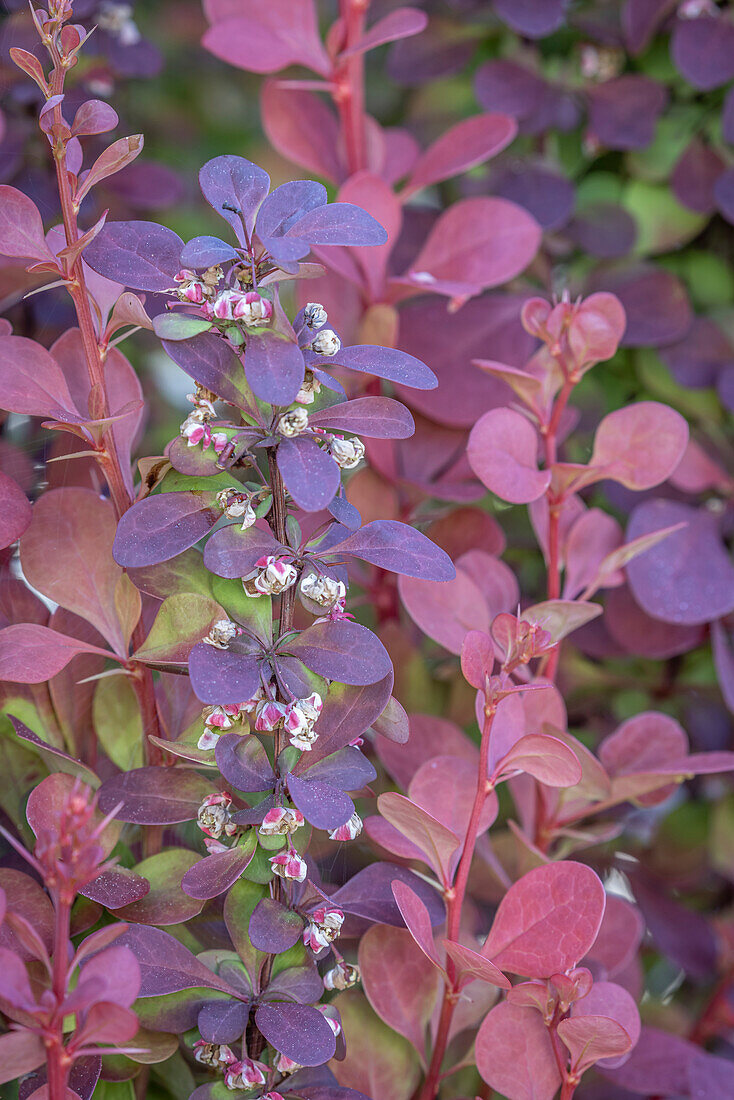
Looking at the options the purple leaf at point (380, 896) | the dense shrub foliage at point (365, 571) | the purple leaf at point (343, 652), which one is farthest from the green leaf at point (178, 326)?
the purple leaf at point (380, 896)

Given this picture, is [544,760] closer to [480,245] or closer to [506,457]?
[506,457]

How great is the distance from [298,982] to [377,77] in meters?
0.66

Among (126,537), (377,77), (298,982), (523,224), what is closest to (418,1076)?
(298,982)

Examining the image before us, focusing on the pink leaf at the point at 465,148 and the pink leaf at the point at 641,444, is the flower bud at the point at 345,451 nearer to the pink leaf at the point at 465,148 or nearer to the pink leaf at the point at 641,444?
the pink leaf at the point at 641,444

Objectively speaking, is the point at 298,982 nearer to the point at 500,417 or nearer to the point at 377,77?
the point at 500,417

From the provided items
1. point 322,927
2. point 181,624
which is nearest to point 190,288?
point 181,624

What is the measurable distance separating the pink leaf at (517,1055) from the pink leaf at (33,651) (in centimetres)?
21

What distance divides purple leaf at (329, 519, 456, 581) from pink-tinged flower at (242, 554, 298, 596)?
0.02m

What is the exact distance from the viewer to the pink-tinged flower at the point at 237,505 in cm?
31

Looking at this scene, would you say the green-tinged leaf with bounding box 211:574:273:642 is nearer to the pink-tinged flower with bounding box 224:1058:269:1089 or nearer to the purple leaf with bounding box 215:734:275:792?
the purple leaf with bounding box 215:734:275:792

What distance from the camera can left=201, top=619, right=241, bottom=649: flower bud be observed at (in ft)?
1.03

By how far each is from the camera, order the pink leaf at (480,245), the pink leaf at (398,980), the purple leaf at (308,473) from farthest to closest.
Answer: the pink leaf at (480,245)
the pink leaf at (398,980)
the purple leaf at (308,473)

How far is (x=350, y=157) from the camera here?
0.56 meters

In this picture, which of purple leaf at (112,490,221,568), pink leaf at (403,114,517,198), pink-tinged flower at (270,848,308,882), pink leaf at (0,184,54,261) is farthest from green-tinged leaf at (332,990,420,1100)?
pink leaf at (403,114,517,198)
